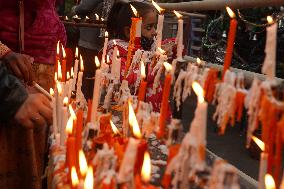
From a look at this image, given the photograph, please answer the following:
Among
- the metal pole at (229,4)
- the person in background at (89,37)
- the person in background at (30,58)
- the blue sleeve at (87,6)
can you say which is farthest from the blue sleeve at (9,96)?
the blue sleeve at (87,6)

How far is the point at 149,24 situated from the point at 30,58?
1.76m

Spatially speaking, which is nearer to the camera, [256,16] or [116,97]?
[116,97]

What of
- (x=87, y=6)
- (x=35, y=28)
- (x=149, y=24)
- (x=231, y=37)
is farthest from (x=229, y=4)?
(x=87, y=6)

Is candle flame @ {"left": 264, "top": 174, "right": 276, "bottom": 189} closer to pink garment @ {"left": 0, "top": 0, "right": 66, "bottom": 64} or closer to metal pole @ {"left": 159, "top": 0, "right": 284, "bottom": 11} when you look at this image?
metal pole @ {"left": 159, "top": 0, "right": 284, "bottom": 11}

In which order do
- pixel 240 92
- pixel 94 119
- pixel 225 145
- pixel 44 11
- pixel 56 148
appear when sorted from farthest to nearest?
pixel 225 145, pixel 44 11, pixel 56 148, pixel 94 119, pixel 240 92

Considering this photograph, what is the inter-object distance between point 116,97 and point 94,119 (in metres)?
0.98

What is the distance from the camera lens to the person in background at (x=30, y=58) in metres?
2.68

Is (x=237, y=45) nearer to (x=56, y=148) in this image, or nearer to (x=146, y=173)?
(x=56, y=148)

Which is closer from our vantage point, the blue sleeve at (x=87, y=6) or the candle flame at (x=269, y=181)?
the candle flame at (x=269, y=181)

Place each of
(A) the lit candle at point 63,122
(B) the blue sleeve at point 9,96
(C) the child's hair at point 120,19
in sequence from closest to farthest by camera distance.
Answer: (A) the lit candle at point 63,122 < (B) the blue sleeve at point 9,96 < (C) the child's hair at point 120,19

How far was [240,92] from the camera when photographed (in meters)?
1.11

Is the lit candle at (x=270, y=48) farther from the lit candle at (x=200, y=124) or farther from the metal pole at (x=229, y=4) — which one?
the metal pole at (x=229, y=4)

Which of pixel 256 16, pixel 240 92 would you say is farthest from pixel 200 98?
pixel 256 16

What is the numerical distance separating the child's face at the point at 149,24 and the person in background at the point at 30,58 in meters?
1.17
